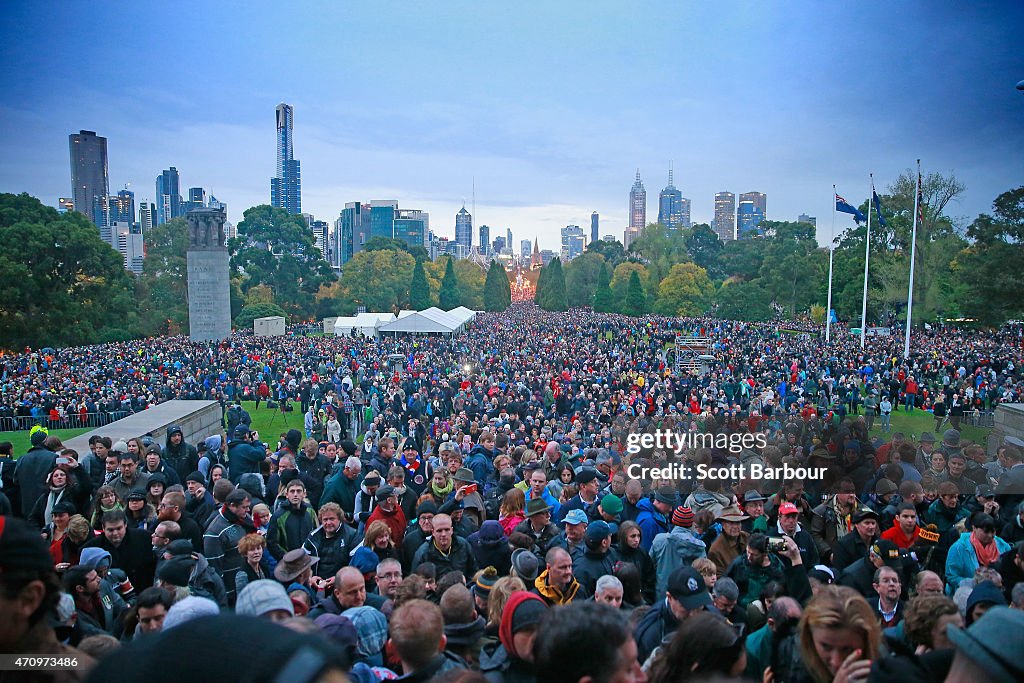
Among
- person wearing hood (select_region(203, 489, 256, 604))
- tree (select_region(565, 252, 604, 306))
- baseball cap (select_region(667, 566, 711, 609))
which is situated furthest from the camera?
tree (select_region(565, 252, 604, 306))

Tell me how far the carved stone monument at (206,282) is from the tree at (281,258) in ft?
72.8

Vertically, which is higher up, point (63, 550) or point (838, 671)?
point (838, 671)

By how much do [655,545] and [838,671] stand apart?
2362 mm

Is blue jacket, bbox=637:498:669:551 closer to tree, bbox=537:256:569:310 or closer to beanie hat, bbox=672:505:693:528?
beanie hat, bbox=672:505:693:528

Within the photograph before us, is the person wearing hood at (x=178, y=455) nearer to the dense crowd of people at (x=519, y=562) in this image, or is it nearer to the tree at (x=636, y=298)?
the dense crowd of people at (x=519, y=562)

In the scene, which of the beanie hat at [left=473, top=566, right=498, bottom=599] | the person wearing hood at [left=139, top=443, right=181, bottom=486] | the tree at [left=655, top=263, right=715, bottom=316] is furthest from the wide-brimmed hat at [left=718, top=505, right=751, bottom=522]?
the tree at [left=655, top=263, right=715, bottom=316]

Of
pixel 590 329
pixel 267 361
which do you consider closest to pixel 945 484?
pixel 267 361

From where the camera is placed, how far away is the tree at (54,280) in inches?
1340

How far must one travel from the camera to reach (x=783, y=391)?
63.5 ft

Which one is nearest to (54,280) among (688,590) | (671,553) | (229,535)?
(229,535)

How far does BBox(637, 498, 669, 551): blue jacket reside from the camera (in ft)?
18.5

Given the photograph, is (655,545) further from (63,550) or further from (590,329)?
(590,329)

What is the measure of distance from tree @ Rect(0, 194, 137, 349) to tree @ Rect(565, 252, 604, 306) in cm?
6736

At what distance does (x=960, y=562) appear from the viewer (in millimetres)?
4699
